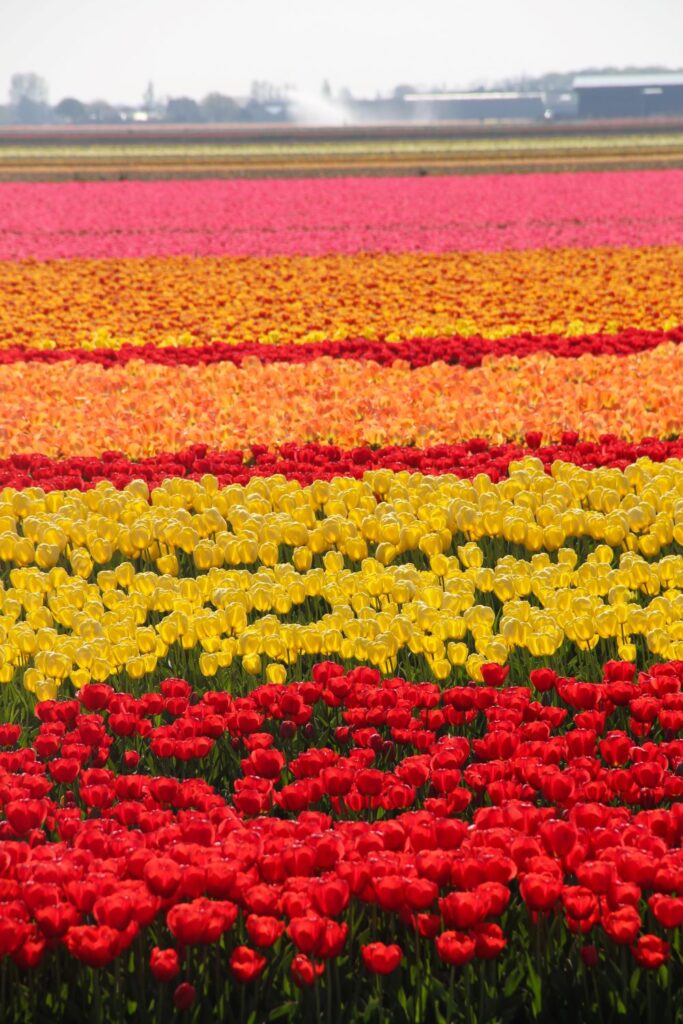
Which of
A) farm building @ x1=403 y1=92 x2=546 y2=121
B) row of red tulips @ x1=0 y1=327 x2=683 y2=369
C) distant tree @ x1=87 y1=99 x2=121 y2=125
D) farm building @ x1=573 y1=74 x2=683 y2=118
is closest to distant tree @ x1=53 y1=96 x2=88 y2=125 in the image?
distant tree @ x1=87 y1=99 x2=121 y2=125

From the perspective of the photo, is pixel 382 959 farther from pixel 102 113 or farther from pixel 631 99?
pixel 102 113

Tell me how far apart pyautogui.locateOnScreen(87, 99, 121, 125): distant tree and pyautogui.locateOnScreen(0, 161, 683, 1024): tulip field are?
104984mm

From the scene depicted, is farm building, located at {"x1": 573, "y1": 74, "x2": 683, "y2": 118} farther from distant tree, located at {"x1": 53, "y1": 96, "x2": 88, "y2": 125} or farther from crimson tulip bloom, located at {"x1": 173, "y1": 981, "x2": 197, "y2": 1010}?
crimson tulip bloom, located at {"x1": 173, "y1": 981, "x2": 197, "y2": 1010}

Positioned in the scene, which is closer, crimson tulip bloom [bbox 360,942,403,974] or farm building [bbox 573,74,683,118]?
crimson tulip bloom [bbox 360,942,403,974]

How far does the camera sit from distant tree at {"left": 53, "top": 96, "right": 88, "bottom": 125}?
11594cm

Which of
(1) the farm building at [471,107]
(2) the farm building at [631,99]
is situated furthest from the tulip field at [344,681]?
(1) the farm building at [471,107]

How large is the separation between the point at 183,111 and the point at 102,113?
7.53 meters

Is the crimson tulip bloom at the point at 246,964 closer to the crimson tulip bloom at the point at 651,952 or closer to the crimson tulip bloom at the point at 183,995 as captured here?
the crimson tulip bloom at the point at 183,995

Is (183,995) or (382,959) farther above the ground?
(382,959)

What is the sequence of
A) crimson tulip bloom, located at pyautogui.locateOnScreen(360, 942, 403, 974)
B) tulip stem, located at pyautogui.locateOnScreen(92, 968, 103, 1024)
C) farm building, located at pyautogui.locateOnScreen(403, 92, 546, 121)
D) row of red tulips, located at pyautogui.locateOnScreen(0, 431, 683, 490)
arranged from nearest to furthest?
crimson tulip bloom, located at pyautogui.locateOnScreen(360, 942, 403, 974) → tulip stem, located at pyautogui.locateOnScreen(92, 968, 103, 1024) → row of red tulips, located at pyautogui.locateOnScreen(0, 431, 683, 490) → farm building, located at pyautogui.locateOnScreen(403, 92, 546, 121)

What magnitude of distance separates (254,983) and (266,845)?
0.88ft

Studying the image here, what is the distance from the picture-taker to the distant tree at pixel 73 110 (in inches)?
4564

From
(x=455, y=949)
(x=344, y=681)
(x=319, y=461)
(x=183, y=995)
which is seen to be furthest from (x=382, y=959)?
(x=319, y=461)

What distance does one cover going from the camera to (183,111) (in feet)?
396
